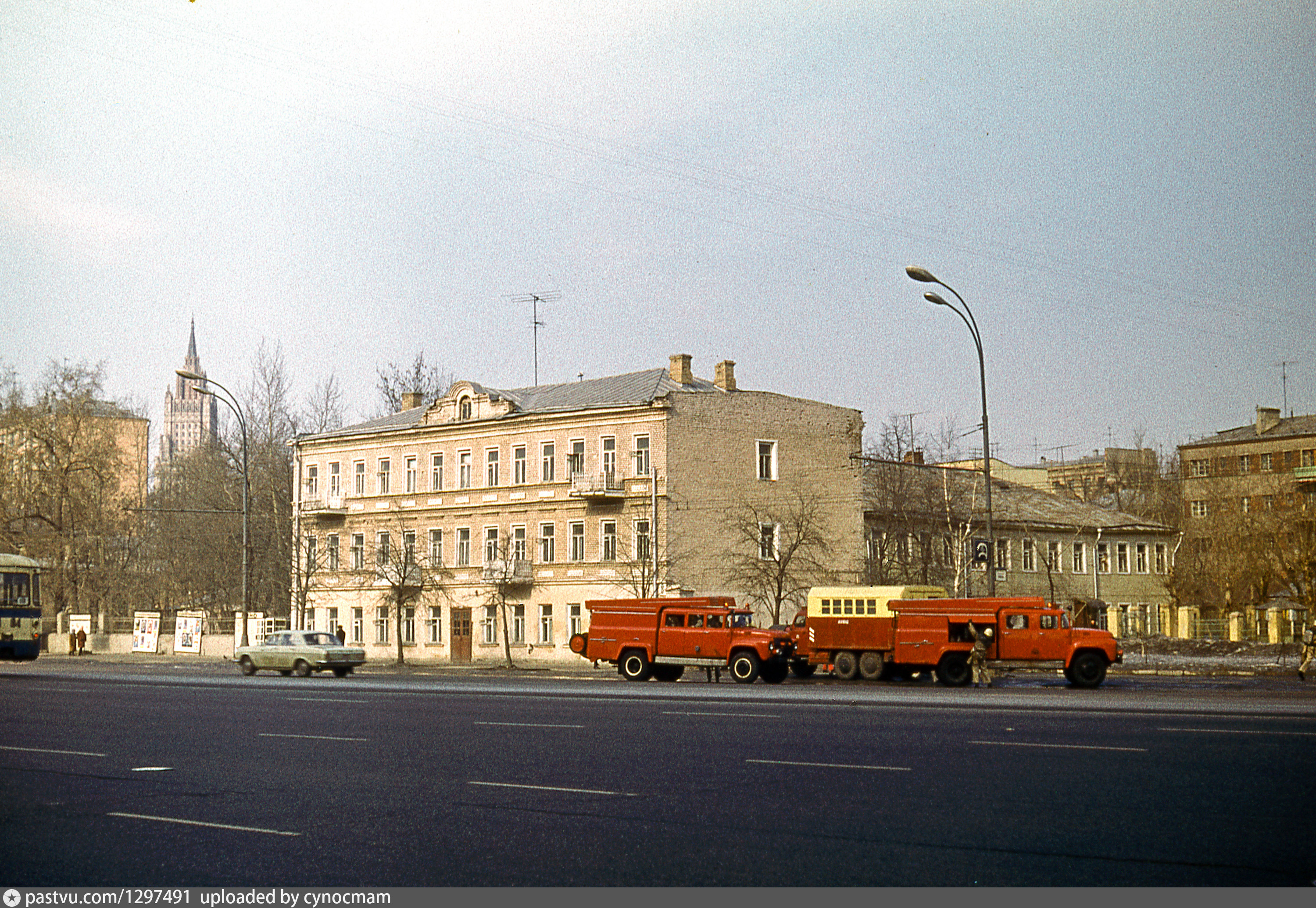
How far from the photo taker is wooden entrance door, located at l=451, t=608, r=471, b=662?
60594mm

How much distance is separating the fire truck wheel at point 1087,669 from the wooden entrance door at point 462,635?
32.3 metres

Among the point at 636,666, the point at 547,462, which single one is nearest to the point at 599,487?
the point at 547,462

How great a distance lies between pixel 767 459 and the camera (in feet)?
197

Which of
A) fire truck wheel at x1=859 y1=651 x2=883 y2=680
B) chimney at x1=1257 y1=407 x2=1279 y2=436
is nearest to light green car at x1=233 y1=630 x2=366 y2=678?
fire truck wheel at x1=859 y1=651 x2=883 y2=680

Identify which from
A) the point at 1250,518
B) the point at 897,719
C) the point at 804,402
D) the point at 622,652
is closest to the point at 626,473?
the point at 804,402

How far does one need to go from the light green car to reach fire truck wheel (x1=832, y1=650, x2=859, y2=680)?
15494 mm

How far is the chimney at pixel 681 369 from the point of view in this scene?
60.8 m

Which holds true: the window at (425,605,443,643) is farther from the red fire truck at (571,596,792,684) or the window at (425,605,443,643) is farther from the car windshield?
the red fire truck at (571,596,792,684)

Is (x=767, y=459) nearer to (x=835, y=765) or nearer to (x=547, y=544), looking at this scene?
(x=547, y=544)

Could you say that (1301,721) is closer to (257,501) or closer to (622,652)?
(622,652)

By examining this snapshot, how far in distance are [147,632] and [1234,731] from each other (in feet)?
205

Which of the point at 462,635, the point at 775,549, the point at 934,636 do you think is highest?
the point at 775,549

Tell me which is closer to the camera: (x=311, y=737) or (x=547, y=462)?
(x=311, y=737)
